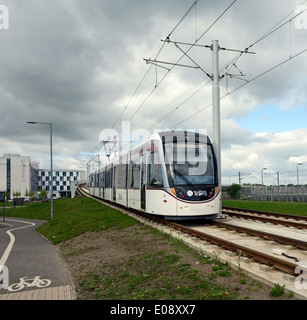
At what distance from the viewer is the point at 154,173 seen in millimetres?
13000

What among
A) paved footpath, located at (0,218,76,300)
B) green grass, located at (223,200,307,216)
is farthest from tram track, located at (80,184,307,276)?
green grass, located at (223,200,307,216)

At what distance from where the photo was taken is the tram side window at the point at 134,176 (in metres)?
15.5

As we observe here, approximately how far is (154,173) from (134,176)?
11.7 ft

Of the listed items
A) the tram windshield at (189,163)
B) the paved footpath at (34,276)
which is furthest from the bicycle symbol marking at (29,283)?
the tram windshield at (189,163)

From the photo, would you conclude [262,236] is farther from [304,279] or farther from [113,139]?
[113,139]

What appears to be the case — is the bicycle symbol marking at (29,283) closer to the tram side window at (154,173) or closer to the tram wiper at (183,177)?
the tram side window at (154,173)

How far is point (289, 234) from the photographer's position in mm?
10141

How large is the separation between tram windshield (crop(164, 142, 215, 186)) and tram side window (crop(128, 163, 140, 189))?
3.47m

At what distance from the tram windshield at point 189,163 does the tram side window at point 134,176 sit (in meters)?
3.47

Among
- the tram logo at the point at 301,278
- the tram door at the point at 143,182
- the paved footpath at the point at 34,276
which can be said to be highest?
the tram door at the point at 143,182

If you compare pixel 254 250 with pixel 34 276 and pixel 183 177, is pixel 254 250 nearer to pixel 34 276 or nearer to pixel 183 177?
pixel 183 177

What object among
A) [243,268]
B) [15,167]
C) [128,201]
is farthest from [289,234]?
[15,167]
